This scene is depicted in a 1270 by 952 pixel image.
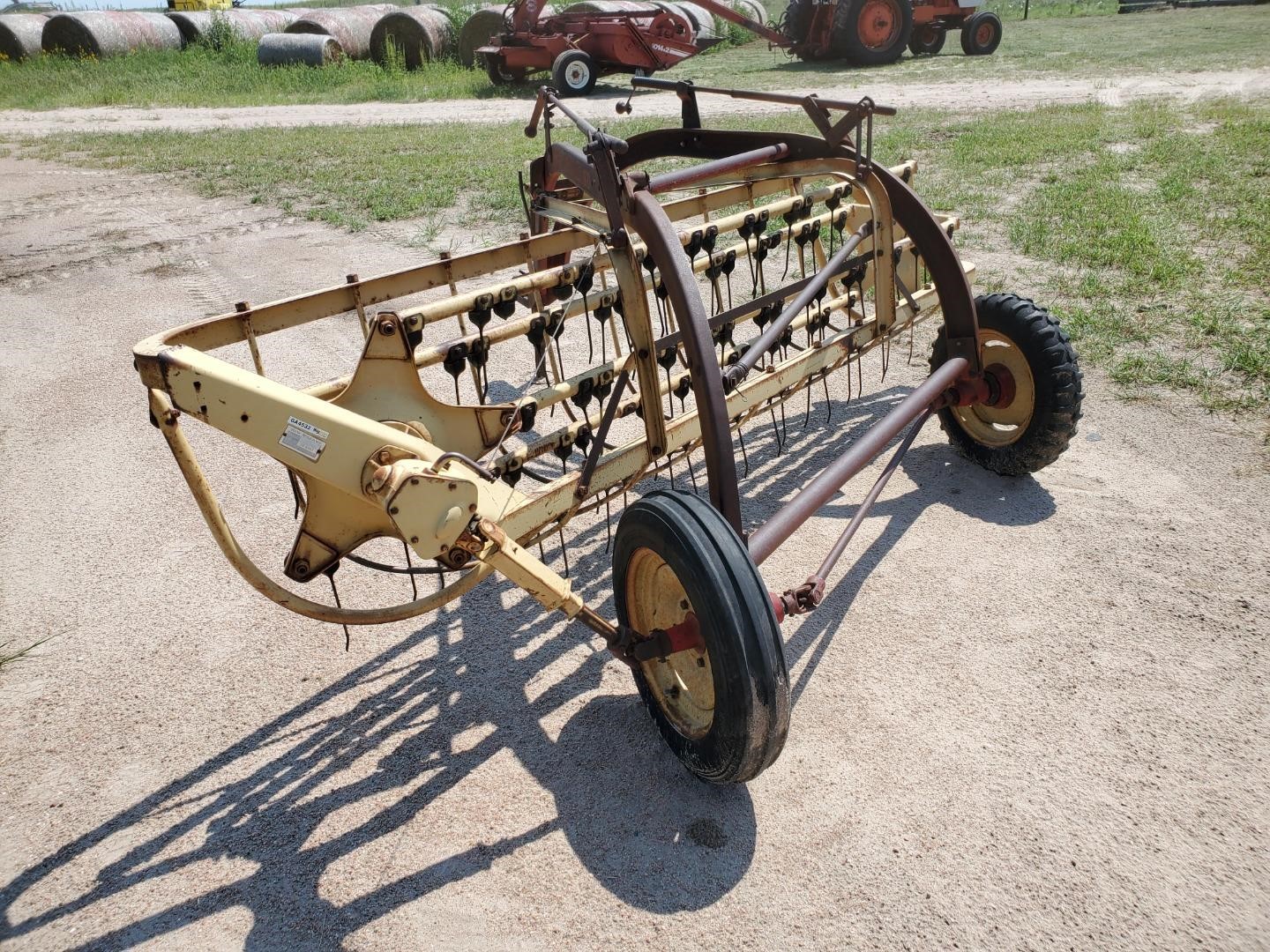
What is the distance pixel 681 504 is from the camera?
2.59 metres

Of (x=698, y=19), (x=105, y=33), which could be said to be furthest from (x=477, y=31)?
(x=105, y=33)

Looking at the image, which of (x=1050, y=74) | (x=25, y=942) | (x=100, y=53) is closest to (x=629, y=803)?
(x=25, y=942)

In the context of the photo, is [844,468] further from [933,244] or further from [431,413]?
[431,413]

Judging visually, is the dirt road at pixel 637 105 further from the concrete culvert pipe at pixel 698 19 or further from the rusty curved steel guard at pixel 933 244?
the rusty curved steel guard at pixel 933 244

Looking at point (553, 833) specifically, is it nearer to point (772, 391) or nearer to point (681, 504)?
point (681, 504)

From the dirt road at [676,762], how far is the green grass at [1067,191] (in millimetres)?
1117

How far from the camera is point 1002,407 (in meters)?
4.25

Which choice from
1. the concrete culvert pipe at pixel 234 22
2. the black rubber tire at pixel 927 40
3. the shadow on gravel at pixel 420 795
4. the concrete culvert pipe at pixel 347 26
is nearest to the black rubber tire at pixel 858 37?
the black rubber tire at pixel 927 40

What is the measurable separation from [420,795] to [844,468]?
1741mm

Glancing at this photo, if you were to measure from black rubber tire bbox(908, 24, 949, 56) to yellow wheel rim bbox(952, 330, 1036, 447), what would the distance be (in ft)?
56.7

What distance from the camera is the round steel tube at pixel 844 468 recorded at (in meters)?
2.87

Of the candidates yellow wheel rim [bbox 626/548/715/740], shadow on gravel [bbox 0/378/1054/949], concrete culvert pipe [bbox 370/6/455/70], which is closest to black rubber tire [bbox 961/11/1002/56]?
concrete culvert pipe [bbox 370/6/455/70]

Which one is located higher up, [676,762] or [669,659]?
[669,659]

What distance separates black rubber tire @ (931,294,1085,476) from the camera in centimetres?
398
